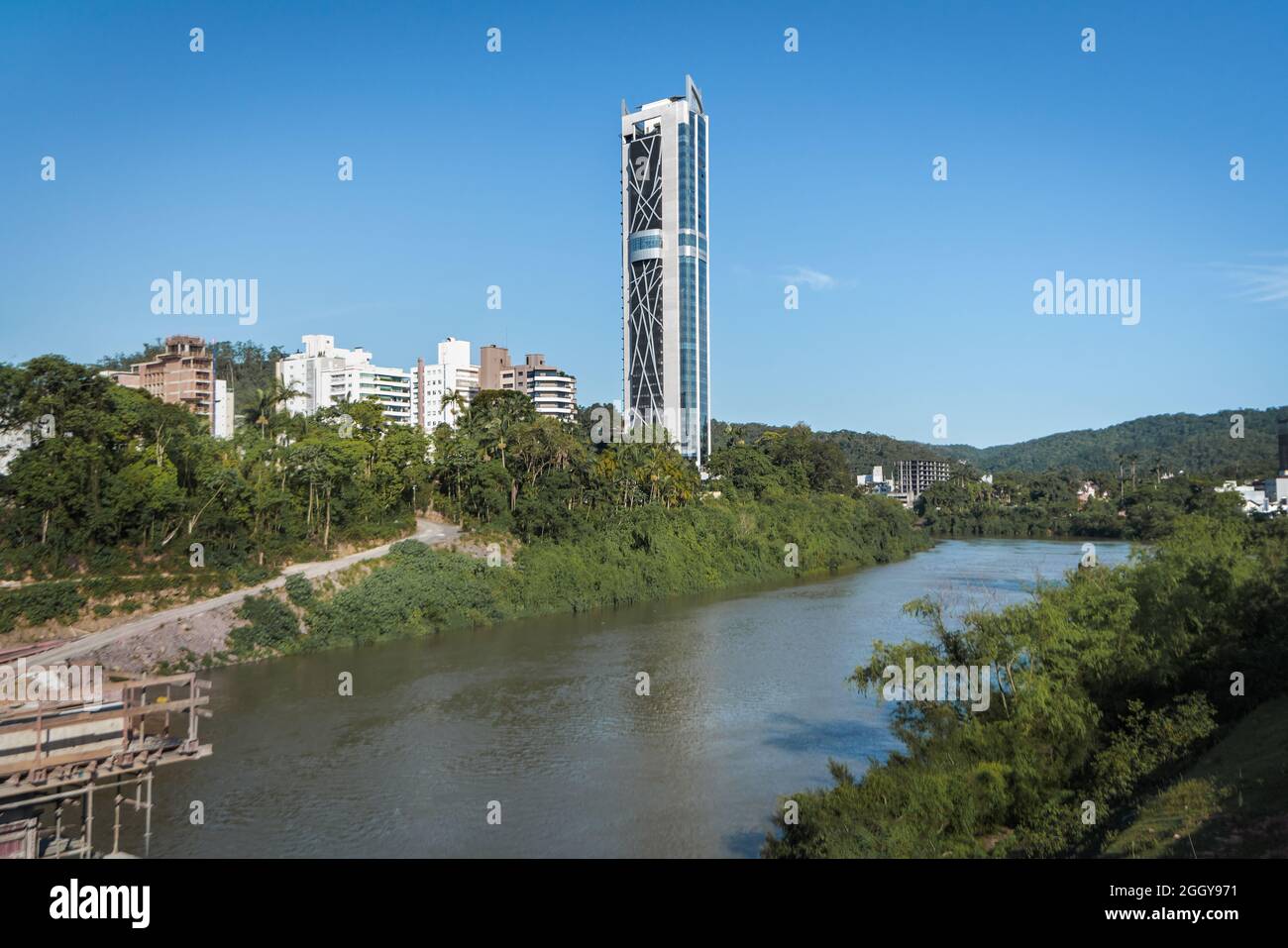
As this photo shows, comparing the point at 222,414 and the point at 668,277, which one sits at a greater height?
the point at 668,277

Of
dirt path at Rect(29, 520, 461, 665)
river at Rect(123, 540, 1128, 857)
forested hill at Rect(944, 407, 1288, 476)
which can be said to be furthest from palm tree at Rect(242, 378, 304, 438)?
forested hill at Rect(944, 407, 1288, 476)

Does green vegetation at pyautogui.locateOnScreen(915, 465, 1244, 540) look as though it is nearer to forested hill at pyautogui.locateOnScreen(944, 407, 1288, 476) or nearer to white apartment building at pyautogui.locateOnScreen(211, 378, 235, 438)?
forested hill at pyautogui.locateOnScreen(944, 407, 1288, 476)

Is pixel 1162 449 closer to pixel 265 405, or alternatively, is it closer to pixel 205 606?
pixel 265 405

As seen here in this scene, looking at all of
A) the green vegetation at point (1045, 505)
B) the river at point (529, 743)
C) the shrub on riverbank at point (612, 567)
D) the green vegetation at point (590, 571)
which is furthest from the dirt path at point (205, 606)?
the green vegetation at point (1045, 505)

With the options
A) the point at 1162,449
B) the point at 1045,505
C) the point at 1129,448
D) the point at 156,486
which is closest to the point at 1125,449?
the point at 1129,448

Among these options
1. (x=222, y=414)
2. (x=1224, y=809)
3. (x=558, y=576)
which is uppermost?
(x=222, y=414)

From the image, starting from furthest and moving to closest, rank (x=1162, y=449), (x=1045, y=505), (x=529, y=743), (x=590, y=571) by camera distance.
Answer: (x=1162, y=449), (x=1045, y=505), (x=590, y=571), (x=529, y=743)
